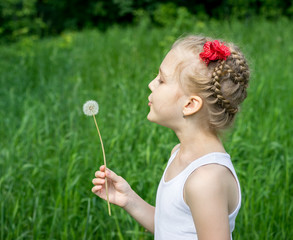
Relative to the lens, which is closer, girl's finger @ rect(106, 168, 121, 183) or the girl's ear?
the girl's ear

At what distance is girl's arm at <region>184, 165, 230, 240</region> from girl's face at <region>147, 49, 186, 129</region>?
222 mm

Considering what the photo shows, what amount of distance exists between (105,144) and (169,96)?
4.64 ft

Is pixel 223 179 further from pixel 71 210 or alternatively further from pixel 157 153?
pixel 157 153

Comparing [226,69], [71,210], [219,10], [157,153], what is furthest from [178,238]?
[219,10]

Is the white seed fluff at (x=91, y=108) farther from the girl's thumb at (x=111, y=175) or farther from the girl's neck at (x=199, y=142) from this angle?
the girl's neck at (x=199, y=142)

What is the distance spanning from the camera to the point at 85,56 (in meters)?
5.10

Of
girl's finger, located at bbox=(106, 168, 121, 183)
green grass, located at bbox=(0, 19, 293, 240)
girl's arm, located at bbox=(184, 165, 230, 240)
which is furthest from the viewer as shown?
green grass, located at bbox=(0, 19, 293, 240)

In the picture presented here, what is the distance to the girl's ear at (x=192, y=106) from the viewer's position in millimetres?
1206

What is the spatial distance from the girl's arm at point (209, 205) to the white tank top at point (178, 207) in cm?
6

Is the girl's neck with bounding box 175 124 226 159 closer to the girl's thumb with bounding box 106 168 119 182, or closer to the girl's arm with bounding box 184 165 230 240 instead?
the girl's arm with bounding box 184 165 230 240

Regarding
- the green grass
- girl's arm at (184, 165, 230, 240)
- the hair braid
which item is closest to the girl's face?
the hair braid

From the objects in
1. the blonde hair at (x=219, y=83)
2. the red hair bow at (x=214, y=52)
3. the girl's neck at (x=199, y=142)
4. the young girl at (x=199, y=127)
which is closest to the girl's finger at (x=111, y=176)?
the young girl at (x=199, y=127)

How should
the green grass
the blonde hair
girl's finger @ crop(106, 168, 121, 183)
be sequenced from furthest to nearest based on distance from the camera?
the green grass, girl's finger @ crop(106, 168, 121, 183), the blonde hair

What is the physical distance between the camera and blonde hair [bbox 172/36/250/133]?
3.89 feet
